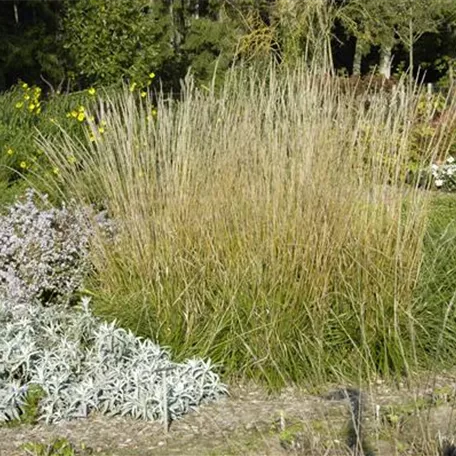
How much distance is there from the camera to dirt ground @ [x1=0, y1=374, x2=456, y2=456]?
9.08 feet

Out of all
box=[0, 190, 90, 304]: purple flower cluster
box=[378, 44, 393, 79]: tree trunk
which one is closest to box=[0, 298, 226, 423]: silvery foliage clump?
box=[0, 190, 90, 304]: purple flower cluster

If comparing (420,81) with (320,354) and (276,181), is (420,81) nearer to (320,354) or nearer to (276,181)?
(276,181)

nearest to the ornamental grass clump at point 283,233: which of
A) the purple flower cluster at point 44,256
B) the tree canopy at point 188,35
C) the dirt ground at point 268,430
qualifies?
the dirt ground at point 268,430

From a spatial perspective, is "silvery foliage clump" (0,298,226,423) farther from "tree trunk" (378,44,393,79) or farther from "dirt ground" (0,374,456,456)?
"tree trunk" (378,44,393,79)

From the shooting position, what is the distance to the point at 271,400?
326cm

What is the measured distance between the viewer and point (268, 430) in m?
2.94

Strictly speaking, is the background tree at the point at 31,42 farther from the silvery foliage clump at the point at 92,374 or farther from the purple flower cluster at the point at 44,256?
the silvery foliage clump at the point at 92,374

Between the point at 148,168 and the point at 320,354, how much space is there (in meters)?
1.31

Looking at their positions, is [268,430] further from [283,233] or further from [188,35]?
[188,35]

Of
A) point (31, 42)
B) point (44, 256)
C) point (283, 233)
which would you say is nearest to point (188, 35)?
point (31, 42)

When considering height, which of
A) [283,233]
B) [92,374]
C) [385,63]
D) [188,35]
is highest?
[283,233]

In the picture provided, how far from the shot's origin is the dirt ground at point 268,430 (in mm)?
2768

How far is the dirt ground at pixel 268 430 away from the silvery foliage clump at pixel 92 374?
6cm

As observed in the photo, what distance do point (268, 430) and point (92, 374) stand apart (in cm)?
76
